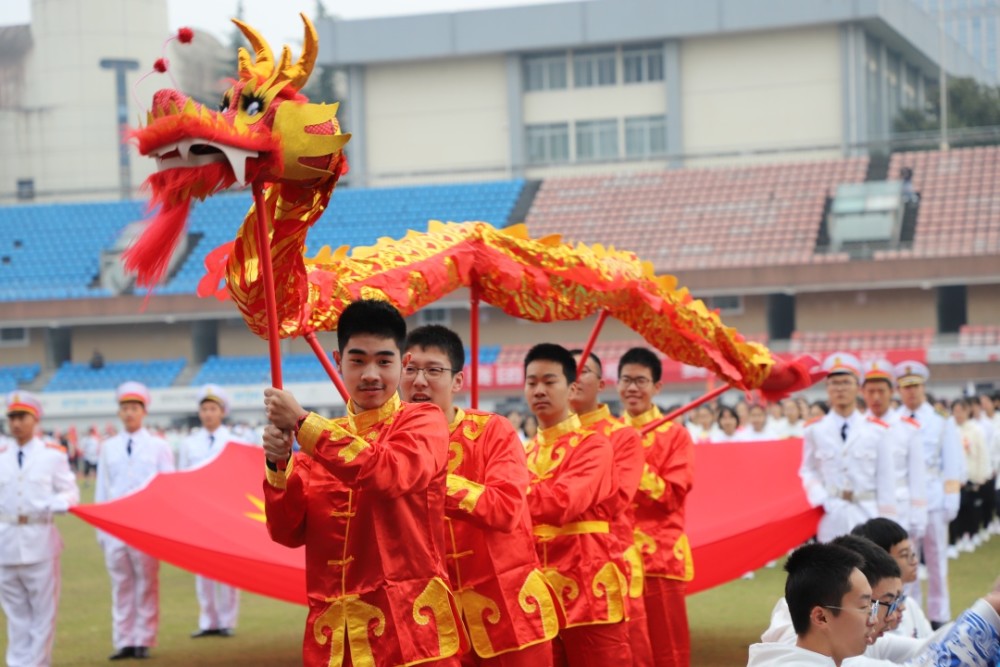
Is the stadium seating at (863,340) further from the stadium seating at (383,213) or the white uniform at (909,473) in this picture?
the white uniform at (909,473)

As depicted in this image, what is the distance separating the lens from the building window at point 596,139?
30.6 metres

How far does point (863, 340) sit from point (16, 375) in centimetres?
1617

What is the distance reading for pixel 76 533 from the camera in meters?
16.5

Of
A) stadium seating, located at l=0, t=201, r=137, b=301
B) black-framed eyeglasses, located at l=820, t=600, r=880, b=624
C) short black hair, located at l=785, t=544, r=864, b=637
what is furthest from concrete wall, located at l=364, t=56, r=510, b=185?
short black hair, located at l=785, t=544, r=864, b=637

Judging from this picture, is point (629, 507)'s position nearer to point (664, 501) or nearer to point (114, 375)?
point (664, 501)

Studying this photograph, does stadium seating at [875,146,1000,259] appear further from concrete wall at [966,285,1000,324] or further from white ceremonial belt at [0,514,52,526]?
A: white ceremonial belt at [0,514,52,526]

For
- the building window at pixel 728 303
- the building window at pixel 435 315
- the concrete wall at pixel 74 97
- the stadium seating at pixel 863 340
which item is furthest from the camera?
the concrete wall at pixel 74 97

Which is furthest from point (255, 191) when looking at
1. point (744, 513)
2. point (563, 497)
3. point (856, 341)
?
point (856, 341)

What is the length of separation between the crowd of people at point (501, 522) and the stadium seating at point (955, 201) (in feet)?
50.4

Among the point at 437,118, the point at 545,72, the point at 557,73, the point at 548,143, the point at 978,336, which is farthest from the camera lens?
the point at 437,118

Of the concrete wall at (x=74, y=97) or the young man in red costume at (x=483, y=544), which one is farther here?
the concrete wall at (x=74, y=97)

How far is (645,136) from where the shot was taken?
99.7ft

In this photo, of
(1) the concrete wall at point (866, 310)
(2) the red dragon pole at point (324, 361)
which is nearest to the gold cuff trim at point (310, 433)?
(2) the red dragon pole at point (324, 361)

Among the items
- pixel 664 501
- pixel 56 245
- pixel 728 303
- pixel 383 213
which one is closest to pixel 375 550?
pixel 664 501
